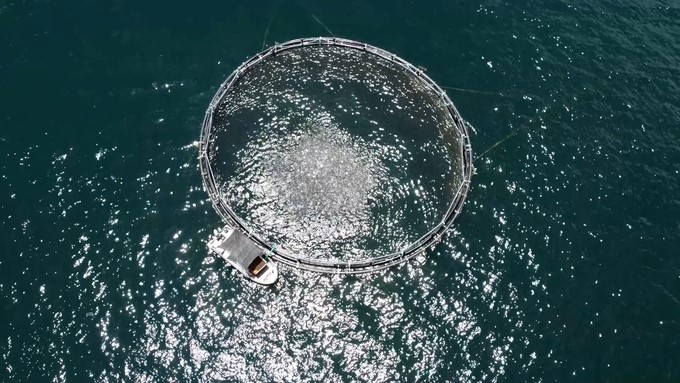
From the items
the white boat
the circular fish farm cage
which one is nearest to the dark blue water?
the white boat

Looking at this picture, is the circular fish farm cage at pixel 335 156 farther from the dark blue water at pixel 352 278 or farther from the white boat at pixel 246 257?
the dark blue water at pixel 352 278

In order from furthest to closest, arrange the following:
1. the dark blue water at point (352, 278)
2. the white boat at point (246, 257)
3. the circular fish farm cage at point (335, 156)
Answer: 1. the circular fish farm cage at point (335, 156)
2. the white boat at point (246, 257)
3. the dark blue water at point (352, 278)

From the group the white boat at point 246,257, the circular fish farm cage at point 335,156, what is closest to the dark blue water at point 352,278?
the white boat at point 246,257

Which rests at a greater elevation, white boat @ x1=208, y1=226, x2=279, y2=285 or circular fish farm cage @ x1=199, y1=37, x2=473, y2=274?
circular fish farm cage @ x1=199, y1=37, x2=473, y2=274

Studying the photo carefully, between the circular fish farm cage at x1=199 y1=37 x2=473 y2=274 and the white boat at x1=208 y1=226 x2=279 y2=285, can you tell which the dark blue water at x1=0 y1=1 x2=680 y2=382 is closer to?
the white boat at x1=208 y1=226 x2=279 y2=285

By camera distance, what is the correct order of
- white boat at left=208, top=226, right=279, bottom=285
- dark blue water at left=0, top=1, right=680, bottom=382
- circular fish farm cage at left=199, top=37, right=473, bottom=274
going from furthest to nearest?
circular fish farm cage at left=199, top=37, right=473, bottom=274 < white boat at left=208, top=226, right=279, bottom=285 < dark blue water at left=0, top=1, right=680, bottom=382

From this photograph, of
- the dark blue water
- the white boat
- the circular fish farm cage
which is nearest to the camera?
the dark blue water
